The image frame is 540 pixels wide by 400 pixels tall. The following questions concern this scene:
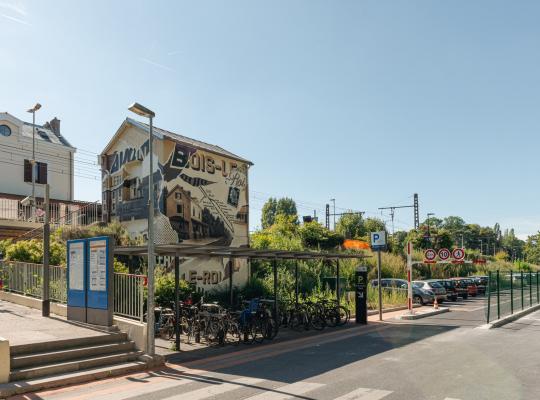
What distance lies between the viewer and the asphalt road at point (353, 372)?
27.2 feet

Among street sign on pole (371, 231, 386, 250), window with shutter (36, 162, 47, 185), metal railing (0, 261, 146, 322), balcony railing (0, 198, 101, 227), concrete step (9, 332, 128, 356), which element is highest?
window with shutter (36, 162, 47, 185)

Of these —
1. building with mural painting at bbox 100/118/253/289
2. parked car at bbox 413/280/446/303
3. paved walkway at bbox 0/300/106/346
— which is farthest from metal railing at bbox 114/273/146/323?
parked car at bbox 413/280/446/303

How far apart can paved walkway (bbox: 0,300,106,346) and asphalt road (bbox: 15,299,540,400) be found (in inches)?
85.2

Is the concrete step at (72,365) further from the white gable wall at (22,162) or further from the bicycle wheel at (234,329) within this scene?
the white gable wall at (22,162)

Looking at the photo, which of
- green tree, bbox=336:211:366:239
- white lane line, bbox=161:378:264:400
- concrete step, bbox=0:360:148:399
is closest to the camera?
white lane line, bbox=161:378:264:400

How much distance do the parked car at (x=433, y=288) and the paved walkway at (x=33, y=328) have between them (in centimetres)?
2042

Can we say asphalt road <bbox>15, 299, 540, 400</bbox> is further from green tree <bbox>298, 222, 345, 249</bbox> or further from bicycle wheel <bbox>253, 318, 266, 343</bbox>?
green tree <bbox>298, 222, 345, 249</bbox>

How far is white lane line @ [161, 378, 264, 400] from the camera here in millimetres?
8234

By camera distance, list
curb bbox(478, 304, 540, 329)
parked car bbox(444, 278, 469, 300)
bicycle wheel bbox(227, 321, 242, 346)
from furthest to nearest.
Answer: parked car bbox(444, 278, 469, 300)
curb bbox(478, 304, 540, 329)
bicycle wheel bbox(227, 321, 242, 346)

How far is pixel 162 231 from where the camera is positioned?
23.4 meters

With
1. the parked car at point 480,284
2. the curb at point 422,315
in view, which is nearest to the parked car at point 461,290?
the parked car at point 480,284

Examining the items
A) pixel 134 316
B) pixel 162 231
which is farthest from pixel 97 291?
pixel 162 231

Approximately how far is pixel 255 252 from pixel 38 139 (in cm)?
2676

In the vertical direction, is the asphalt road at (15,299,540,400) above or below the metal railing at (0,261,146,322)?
below
